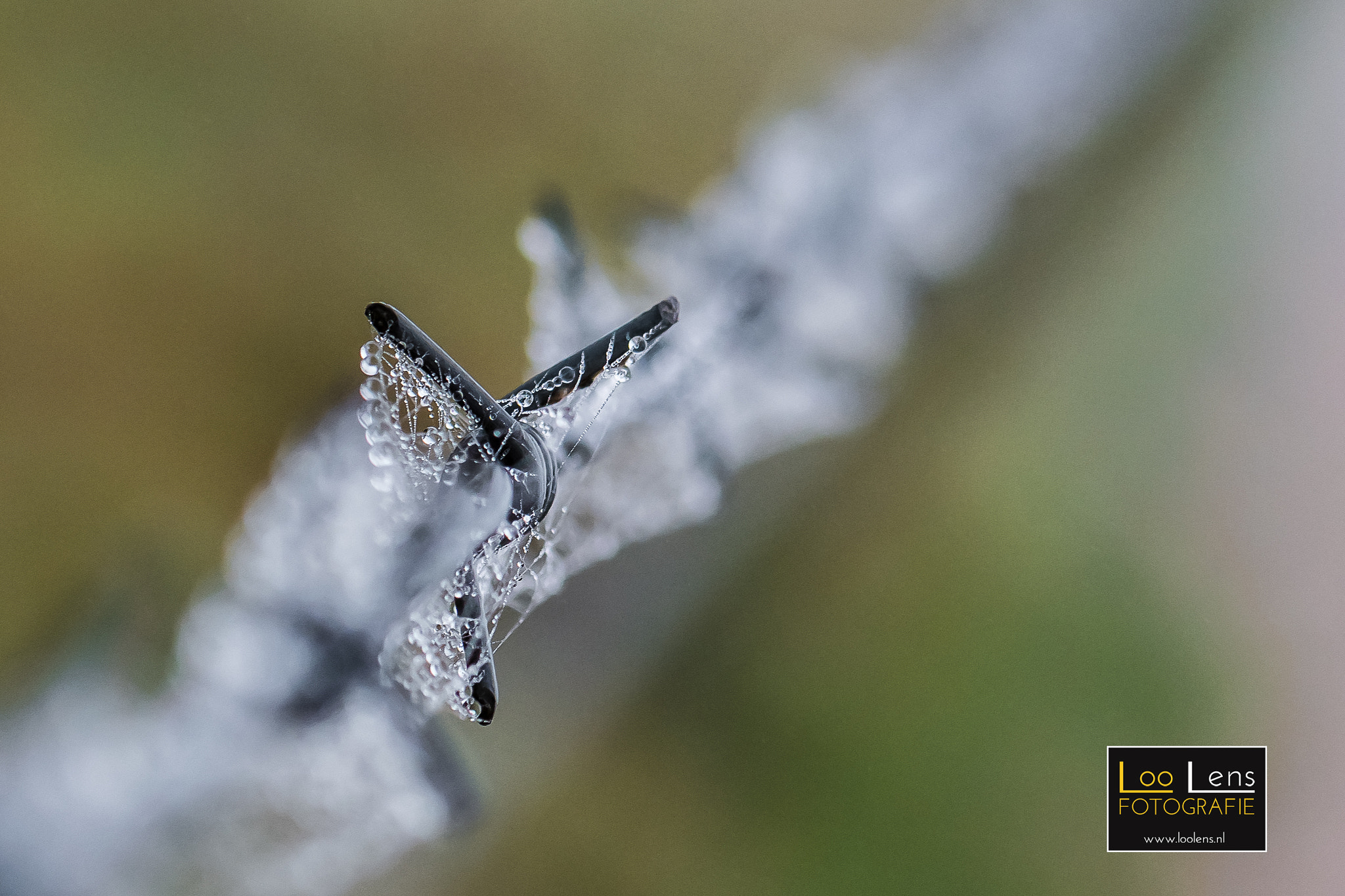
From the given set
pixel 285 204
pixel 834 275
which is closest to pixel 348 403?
pixel 285 204

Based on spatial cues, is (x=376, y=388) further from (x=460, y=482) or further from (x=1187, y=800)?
(x=1187, y=800)

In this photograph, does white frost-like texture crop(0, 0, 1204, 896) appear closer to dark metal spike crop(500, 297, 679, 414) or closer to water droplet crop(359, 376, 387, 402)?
water droplet crop(359, 376, 387, 402)

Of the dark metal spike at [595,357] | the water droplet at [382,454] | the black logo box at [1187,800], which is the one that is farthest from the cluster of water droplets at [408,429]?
the black logo box at [1187,800]

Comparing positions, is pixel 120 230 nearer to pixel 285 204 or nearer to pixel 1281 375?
pixel 285 204

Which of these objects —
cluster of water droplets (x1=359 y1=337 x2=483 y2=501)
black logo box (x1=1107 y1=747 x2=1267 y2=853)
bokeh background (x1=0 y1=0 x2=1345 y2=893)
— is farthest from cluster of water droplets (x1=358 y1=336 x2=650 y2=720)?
black logo box (x1=1107 y1=747 x2=1267 y2=853)

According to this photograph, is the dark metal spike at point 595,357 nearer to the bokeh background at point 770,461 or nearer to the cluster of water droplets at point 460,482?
the cluster of water droplets at point 460,482

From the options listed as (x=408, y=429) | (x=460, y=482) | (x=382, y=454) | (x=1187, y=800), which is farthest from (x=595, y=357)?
(x=1187, y=800)
